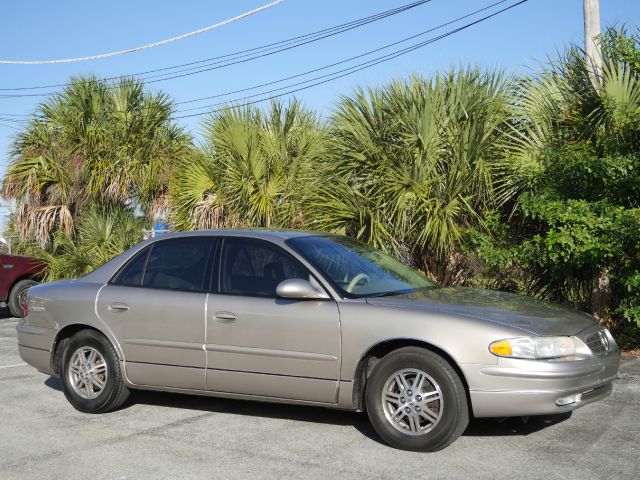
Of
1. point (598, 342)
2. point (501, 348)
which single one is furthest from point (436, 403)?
point (598, 342)

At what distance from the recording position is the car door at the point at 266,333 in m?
5.79

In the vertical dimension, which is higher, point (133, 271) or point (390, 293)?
point (133, 271)

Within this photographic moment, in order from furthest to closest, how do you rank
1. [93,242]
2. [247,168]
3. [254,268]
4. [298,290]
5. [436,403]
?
[93,242]
[247,168]
[254,268]
[298,290]
[436,403]

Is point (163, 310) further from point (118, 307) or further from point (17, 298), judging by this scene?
point (17, 298)

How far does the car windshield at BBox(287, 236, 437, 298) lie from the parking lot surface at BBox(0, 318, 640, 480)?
1048 mm

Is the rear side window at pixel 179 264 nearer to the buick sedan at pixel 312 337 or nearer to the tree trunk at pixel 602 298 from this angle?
the buick sedan at pixel 312 337

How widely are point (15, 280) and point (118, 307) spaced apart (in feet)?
33.5

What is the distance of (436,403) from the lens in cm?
538

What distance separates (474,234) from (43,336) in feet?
18.3

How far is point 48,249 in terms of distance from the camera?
17.7 metres

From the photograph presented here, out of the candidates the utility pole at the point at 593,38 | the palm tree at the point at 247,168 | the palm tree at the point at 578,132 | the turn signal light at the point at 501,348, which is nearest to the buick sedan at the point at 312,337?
the turn signal light at the point at 501,348

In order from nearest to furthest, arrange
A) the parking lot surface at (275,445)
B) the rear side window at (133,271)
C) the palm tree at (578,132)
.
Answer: the parking lot surface at (275,445) < the rear side window at (133,271) < the palm tree at (578,132)

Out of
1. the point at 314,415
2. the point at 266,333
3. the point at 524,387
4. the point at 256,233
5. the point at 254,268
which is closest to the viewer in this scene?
the point at 524,387

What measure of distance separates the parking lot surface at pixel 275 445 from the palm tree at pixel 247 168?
262 inches
